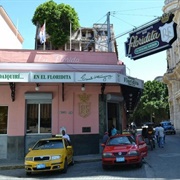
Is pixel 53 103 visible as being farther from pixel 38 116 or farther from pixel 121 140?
pixel 121 140

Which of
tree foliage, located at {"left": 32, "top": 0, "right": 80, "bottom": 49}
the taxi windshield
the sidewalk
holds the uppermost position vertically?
tree foliage, located at {"left": 32, "top": 0, "right": 80, "bottom": 49}

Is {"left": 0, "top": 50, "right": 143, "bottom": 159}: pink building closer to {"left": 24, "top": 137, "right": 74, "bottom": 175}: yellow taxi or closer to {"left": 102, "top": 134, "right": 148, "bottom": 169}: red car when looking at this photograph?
{"left": 102, "top": 134, "right": 148, "bottom": 169}: red car

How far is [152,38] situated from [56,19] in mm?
35623

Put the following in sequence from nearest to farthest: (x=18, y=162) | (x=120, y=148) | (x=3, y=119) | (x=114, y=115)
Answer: (x=120, y=148) → (x=18, y=162) → (x=3, y=119) → (x=114, y=115)

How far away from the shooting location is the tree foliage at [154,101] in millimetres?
61594

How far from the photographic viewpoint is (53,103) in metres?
17.1

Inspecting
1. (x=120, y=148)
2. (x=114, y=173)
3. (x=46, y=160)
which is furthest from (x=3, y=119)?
(x=114, y=173)

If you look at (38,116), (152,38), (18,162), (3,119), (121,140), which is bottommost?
(18,162)

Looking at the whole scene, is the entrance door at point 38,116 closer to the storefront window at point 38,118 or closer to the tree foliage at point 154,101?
the storefront window at point 38,118

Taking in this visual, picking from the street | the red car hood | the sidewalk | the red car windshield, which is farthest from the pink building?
the red car hood

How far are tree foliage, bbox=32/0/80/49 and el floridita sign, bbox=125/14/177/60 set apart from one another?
3253 cm

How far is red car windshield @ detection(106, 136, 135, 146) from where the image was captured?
1266 centimetres

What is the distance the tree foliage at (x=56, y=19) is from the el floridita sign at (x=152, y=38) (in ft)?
107

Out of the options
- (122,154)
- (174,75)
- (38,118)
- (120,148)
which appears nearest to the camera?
(122,154)
